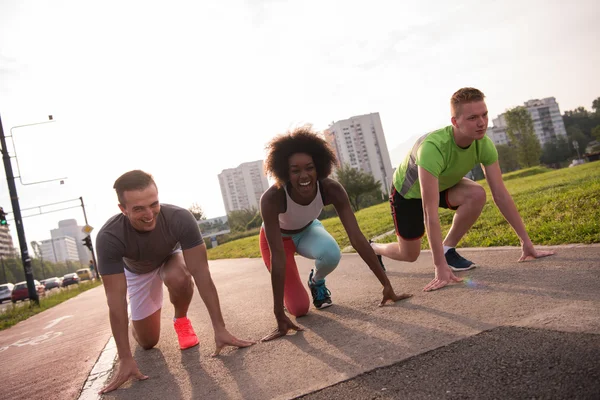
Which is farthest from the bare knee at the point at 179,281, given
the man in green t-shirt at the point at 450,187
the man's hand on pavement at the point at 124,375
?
the man in green t-shirt at the point at 450,187

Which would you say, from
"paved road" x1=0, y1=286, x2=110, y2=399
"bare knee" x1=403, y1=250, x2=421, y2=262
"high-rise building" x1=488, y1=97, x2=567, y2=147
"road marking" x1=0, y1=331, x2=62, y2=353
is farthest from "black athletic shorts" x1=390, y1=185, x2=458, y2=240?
"high-rise building" x1=488, y1=97, x2=567, y2=147

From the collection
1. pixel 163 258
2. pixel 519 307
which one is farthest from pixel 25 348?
pixel 519 307

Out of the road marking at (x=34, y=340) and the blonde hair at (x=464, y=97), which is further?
the road marking at (x=34, y=340)

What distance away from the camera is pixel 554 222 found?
23.5 feet

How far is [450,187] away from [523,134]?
255 feet

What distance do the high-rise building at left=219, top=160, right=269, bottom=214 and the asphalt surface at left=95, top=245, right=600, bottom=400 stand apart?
500 feet

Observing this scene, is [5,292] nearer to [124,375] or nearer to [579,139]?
[124,375]

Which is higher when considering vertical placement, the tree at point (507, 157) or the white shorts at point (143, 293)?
the tree at point (507, 157)

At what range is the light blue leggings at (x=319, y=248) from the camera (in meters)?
5.08

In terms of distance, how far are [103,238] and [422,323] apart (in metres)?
2.57

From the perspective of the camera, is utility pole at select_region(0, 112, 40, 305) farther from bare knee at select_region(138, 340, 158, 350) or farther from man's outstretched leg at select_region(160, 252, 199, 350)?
man's outstretched leg at select_region(160, 252, 199, 350)

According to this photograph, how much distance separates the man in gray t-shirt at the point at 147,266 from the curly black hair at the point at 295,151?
89 cm

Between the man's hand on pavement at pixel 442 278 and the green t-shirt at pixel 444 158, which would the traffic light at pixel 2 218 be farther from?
the man's hand on pavement at pixel 442 278

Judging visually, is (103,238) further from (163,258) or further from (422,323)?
(422,323)
